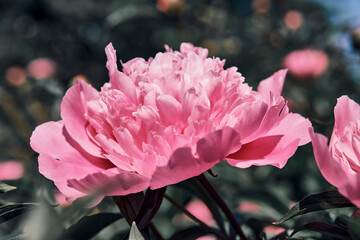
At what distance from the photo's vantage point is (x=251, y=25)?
9.46 feet

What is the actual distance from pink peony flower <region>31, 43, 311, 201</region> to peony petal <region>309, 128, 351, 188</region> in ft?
0.21

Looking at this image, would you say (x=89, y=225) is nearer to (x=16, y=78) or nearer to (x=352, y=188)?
(x=352, y=188)

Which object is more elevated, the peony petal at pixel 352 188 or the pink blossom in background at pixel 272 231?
the peony petal at pixel 352 188

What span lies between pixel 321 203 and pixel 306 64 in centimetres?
168

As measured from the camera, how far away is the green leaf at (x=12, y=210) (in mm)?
508

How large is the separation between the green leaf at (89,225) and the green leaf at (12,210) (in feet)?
0.20

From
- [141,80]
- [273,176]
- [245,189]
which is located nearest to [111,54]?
[141,80]

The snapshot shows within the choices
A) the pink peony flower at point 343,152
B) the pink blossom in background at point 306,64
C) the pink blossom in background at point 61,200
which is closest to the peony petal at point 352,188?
the pink peony flower at point 343,152

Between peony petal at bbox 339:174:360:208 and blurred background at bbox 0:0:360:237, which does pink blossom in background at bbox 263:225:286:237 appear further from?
peony petal at bbox 339:174:360:208

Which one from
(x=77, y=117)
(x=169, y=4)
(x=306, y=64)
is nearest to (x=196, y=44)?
(x=169, y=4)

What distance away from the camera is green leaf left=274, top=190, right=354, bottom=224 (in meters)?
0.43

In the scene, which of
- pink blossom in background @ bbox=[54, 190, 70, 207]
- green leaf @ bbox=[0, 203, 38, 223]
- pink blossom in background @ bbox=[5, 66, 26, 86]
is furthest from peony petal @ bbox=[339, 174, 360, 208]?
pink blossom in background @ bbox=[5, 66, 26, 86]

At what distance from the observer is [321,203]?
0.43m

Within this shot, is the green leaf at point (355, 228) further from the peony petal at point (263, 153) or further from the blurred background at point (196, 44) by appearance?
the blurred background at point (196, 44)
